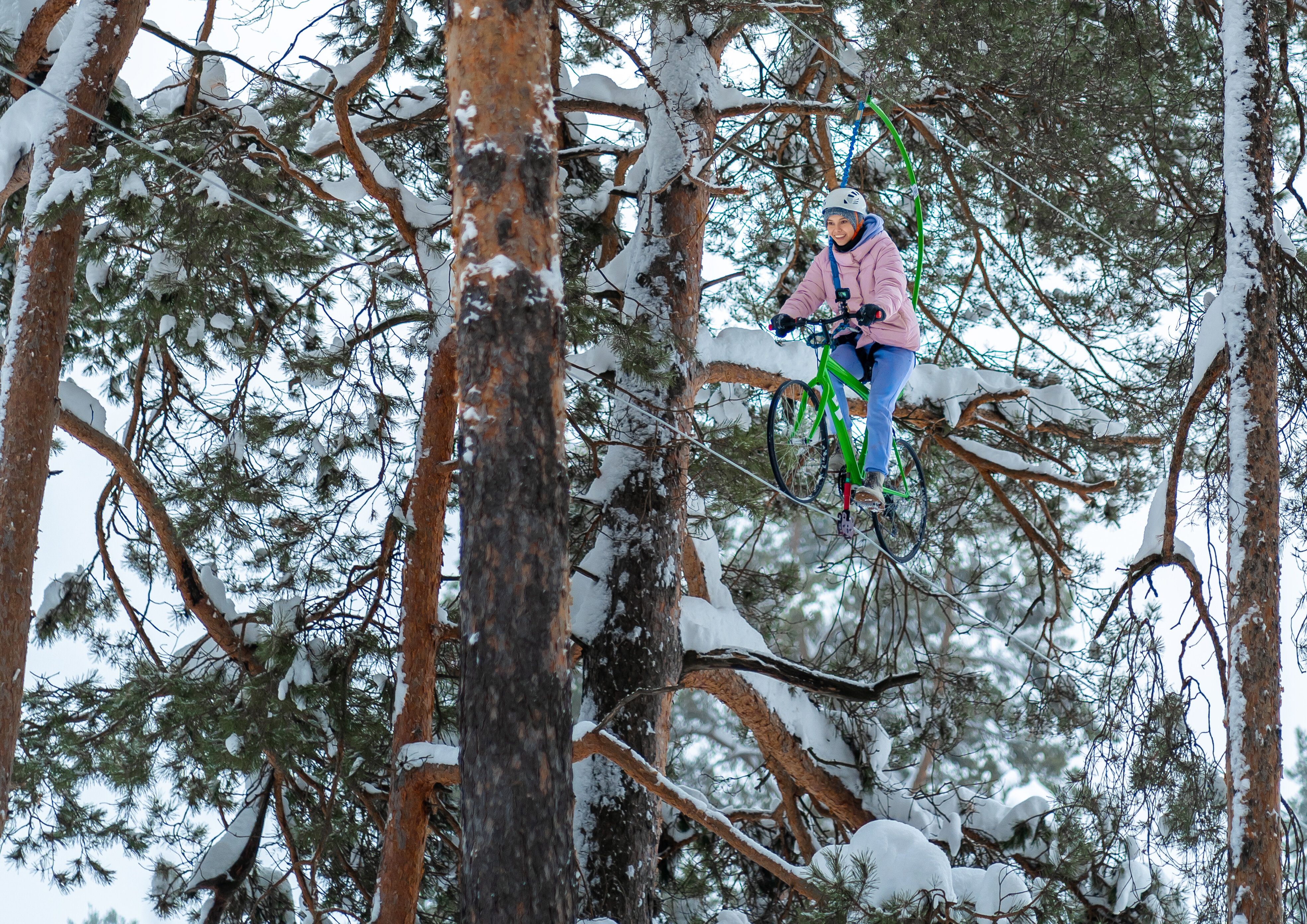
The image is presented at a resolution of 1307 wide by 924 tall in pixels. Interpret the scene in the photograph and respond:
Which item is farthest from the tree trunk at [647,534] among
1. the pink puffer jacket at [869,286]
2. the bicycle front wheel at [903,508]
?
the bicycle front wheel at [903,508]

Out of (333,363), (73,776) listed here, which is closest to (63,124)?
(333,363)

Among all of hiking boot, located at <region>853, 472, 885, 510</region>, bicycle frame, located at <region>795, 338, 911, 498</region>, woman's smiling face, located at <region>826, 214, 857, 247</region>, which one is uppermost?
woman's smiling face, located at <region>826, 214, 857, 247</region>

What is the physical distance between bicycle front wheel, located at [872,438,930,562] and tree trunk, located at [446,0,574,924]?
93.7 inches

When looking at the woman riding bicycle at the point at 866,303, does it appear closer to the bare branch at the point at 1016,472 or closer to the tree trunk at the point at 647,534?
the tree trunk at the point at 647,534

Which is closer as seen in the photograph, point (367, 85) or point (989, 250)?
point (367, 85)

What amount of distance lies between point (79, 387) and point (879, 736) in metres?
4.86

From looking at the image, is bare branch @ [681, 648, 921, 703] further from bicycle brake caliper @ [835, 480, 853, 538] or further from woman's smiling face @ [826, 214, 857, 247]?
woman's smiling face @ [826, 214, 857, 247]

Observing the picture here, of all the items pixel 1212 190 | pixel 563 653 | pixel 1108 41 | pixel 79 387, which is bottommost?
pixel 563 653

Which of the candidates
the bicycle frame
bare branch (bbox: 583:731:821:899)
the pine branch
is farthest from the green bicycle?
the pine branch

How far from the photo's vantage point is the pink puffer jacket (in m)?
5.55

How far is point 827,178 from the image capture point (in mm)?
8188

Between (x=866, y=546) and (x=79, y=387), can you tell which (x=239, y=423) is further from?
(x=866, y=546)

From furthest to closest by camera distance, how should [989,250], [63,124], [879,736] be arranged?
[989,250] → [879,736] → [63,124]

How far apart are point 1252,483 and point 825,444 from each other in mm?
1793
